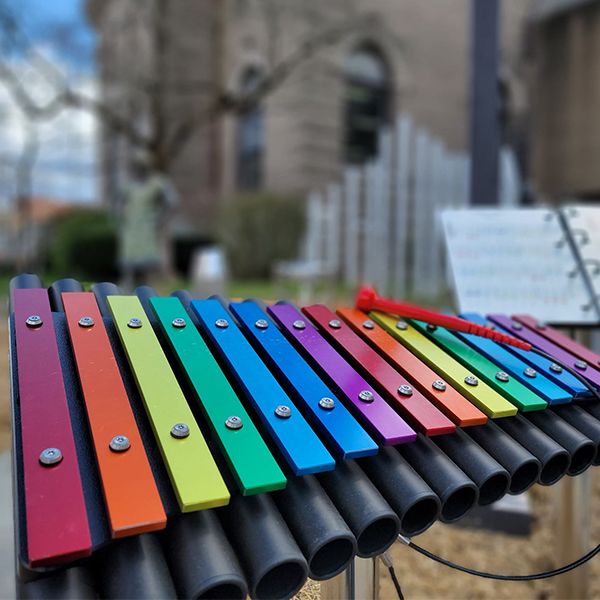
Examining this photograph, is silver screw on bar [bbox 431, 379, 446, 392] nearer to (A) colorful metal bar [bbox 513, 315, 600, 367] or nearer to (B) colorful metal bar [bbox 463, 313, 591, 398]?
(B) colorful metal bar [bbox 463, 313, 591, 398]

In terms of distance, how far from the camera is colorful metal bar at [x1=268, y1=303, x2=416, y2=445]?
99 cm

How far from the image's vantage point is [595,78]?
40.3 ft

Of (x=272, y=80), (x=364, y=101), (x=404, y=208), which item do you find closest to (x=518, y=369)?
(x=404, y=208)

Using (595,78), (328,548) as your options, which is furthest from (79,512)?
(595,78)

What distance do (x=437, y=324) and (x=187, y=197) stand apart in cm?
1550

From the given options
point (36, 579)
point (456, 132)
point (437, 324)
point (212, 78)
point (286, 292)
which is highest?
point (212, 78)

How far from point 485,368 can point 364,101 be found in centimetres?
1425

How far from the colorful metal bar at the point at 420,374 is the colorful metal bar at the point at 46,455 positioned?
2.16ft

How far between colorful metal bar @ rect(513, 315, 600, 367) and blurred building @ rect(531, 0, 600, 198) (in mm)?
12126

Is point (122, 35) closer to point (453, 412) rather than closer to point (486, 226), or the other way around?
point (486, 226)

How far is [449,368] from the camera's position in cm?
124

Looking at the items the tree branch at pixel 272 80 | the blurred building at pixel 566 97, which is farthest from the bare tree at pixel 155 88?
the blurred building at pixel 566 97

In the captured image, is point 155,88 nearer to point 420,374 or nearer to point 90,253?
point 90,253

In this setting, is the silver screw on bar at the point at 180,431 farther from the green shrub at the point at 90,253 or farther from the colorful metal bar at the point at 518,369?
the green shrub at the point at 90,253
